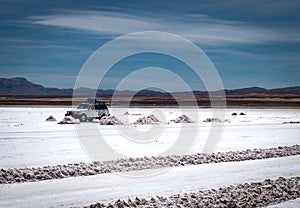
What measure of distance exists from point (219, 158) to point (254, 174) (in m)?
3.48

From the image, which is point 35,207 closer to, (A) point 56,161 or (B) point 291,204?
(B) point 291,204

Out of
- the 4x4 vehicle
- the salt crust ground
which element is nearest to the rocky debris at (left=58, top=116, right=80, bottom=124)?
the 4x4 vehicle

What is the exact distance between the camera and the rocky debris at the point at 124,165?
1428 centimetres

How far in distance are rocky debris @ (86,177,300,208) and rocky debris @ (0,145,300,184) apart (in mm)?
3902

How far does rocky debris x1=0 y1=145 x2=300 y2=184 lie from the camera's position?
14281mm

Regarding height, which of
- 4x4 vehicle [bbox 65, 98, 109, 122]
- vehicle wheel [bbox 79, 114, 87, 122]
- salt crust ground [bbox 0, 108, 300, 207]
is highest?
4x4 vehicle [bbox 65, 98, 109, 122]

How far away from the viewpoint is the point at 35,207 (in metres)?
10.6

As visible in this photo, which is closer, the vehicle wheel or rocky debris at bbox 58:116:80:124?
rocky debris at bbox 58:116:80:124

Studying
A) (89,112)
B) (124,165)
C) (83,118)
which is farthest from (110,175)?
(89,112)

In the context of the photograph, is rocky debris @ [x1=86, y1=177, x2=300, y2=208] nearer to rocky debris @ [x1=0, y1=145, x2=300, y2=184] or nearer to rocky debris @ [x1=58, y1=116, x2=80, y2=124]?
rocky debris @ [x1=0, y1=145, x2=300, y2=184]

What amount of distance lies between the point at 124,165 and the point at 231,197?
550cm

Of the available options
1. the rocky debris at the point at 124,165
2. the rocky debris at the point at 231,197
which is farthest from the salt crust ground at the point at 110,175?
the rocky debris at the point at 231,197

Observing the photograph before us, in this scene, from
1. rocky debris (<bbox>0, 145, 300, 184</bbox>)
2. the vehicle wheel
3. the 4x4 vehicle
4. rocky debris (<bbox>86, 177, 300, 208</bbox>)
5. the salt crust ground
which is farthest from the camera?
the vehicle wheel

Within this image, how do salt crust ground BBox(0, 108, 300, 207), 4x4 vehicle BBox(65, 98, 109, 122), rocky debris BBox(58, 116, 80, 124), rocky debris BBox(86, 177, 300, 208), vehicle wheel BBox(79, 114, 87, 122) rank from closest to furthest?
rocky debris BBox(86, 177, 300, 208)
salt crust ground BBox(0, 108, 300, 207)
rocky debris BBox(58, 116, 80, 124)
4x4 vehicle BBox(65, 98, 109, 122)
vehicle wheel BBox(79, 114, 87, 122)
